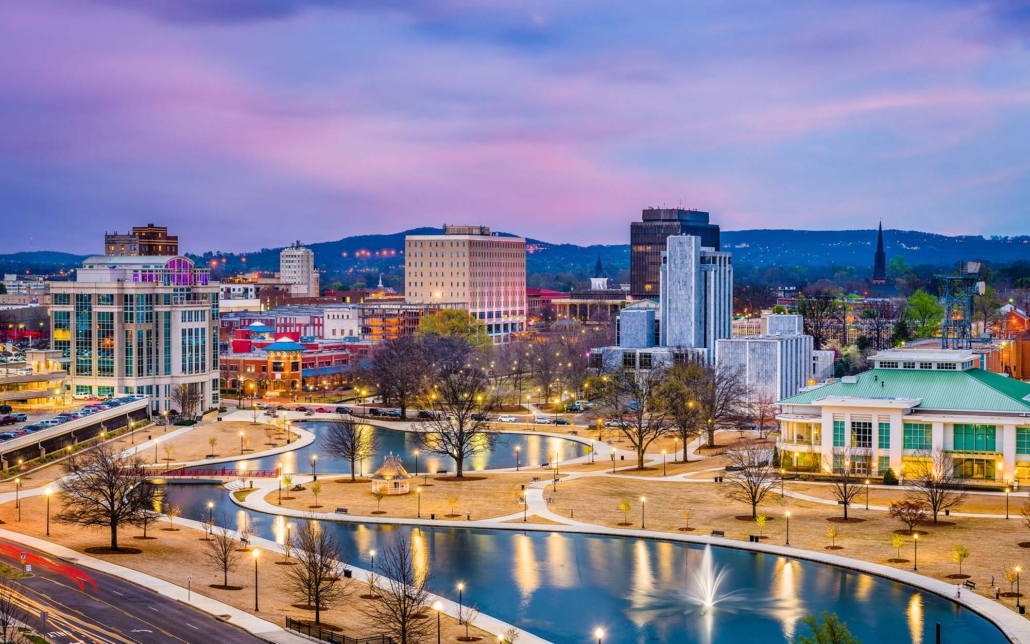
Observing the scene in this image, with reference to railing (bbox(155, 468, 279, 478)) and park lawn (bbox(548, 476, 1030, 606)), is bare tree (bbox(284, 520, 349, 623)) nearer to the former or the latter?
park lawn (bbox(548, 476, 1030, 606))

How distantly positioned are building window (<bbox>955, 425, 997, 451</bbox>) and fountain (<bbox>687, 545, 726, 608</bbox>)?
33.8 meters

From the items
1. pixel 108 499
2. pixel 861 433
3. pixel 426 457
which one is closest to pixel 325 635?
pixel 108 499

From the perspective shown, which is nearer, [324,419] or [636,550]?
[636,550]

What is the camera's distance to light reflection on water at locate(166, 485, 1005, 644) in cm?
5866

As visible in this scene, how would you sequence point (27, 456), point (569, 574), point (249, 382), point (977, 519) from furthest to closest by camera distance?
point (249, 382) → point (27, 456) → point (977, 519) → point (569, 574)

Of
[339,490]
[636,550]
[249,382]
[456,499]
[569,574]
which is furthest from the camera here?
[249,382]

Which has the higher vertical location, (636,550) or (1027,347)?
(1027,347)

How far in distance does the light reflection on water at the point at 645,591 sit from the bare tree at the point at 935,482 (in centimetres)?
1514

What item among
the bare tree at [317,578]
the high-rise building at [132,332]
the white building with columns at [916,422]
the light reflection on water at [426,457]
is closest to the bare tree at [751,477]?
the white building with columns at [916,422]

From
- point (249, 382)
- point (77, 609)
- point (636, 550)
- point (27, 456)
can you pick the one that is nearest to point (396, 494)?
point (636, 550)

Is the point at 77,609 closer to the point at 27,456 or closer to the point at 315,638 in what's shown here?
the point at 315,638

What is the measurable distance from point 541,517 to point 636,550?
10.4 meters

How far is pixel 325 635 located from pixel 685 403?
65969 mm

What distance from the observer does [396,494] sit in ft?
307
